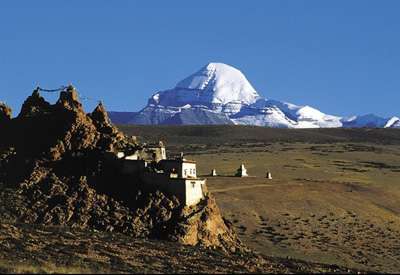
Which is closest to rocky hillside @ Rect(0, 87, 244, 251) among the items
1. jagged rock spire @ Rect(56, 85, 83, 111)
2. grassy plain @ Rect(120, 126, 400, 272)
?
jagged rock spire @ Rect(56, 85, 83, 111)

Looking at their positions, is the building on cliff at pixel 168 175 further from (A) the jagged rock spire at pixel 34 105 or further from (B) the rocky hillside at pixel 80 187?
(A) the jagged rock spire at pixel 34 105

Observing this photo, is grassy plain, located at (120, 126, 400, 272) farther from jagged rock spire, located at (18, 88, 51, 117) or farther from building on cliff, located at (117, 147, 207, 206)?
jagged rock spire, located at (18, 88, 51, 117)

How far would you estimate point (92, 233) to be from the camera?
51.8 meters

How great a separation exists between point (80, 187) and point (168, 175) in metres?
4.78

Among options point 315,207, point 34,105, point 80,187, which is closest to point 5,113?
point 34,105

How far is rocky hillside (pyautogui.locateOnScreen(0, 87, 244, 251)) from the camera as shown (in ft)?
177

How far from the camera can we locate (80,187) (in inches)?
2194

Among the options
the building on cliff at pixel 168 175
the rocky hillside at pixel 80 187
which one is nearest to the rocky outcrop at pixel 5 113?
the rocky hillside at pixel 80 187

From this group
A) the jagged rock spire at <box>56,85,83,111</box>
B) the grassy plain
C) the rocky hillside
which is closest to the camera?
the rocky hillside

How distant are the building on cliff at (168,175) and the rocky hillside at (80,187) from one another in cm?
50

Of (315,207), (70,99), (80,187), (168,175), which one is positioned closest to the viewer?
(80,187)

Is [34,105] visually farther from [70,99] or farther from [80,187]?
[80,187]

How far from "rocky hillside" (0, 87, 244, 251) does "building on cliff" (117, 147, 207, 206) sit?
1.66ft

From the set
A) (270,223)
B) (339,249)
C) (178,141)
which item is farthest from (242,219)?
(178,141)
